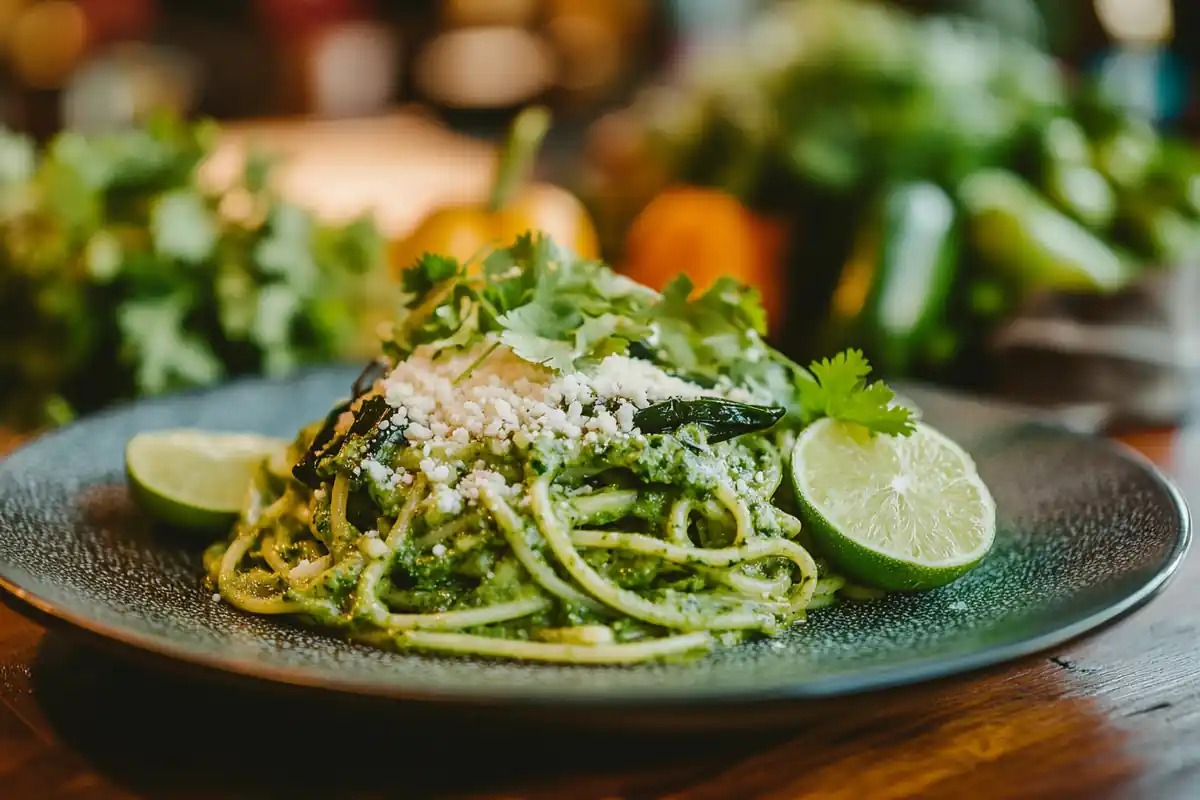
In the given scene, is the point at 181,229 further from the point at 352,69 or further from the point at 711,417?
the point at 352,69

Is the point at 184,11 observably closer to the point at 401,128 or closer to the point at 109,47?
the point at 109,47

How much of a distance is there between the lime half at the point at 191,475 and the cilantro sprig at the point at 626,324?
413 mm

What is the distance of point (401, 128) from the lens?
36.6ft

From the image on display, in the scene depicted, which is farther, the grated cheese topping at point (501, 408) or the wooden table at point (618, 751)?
the grated cheese topping at point (501, 408)

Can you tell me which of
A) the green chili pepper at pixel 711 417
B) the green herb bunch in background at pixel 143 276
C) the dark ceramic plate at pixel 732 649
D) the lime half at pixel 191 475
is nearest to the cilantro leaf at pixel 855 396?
the green chili pepper at pixel 711 417

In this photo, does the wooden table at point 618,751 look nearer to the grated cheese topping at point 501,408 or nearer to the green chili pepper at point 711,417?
the grated cheese topping at point 501,408

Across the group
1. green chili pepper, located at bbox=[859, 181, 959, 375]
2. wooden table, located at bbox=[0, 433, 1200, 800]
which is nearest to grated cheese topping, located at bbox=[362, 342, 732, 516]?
wooden table, located at bbox=[0, 433, 1200, 800]

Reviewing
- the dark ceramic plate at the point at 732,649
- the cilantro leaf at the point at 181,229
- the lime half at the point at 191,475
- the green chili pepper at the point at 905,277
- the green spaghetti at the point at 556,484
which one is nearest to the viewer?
the dark ceramic plate at the point at 732,649

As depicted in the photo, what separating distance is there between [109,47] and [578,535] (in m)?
11.4

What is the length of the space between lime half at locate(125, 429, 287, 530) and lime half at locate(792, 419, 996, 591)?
42.5 inches

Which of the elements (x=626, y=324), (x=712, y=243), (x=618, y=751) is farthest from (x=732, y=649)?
(x=712, y=243)

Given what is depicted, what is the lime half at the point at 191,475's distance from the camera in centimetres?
210

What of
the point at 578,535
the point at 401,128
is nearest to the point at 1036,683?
the point at 578,535

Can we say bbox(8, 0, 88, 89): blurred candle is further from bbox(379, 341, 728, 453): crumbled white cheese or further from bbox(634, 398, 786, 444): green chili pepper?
bbox(634, 398, 786, 444): green chili pepper
